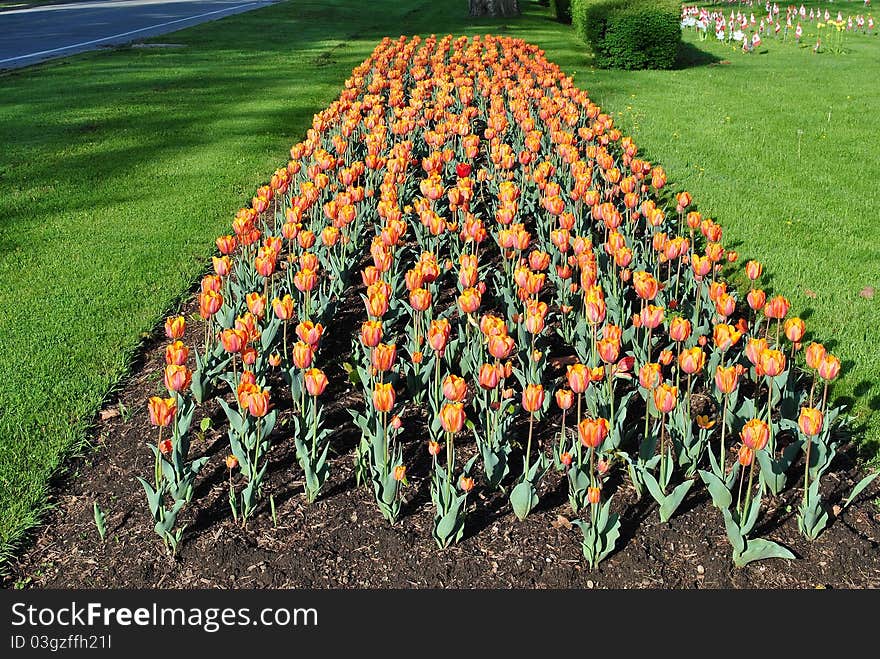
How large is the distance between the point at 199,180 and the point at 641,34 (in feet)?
30.5

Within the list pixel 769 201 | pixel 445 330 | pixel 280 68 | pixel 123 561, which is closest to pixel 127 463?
pixel 123 561

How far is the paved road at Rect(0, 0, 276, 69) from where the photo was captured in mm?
17234

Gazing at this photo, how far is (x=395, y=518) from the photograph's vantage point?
3205 millimetres

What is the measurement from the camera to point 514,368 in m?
3.97

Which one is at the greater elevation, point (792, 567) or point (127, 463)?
point (127, 463)

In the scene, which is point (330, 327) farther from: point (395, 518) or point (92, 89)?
point (92, 89)

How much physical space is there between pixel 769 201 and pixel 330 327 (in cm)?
423

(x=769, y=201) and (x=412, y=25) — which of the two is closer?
(x=769, y=201)

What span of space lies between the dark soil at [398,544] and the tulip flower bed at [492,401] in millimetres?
19

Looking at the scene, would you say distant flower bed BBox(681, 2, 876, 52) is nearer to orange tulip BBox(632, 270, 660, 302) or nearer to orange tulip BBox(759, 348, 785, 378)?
orange tulip BBox(632, 270, 660, 302)

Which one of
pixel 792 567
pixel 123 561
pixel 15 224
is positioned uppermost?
pixel 15 224

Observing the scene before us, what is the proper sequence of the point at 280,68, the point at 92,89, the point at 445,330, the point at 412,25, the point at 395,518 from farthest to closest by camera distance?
the point at 412,25 < the point at 280,68 < the point at 92,89 < the point at 445,330 < the point at 395,518

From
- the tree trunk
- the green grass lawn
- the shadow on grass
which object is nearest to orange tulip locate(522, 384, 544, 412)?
the green grass lawn

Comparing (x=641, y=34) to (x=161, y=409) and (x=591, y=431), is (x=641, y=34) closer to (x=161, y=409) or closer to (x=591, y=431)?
(x=591, y=431)
